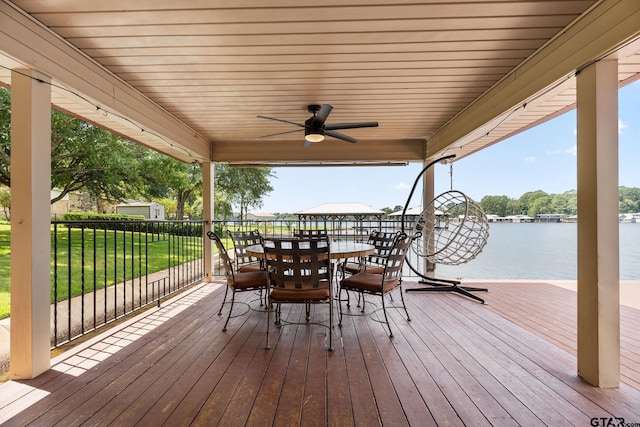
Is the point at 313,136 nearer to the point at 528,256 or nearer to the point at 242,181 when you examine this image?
the point at 242,181

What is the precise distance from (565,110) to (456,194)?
1652 millimetres

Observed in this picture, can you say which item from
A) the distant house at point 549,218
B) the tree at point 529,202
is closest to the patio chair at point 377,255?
the distant house at point 549,218

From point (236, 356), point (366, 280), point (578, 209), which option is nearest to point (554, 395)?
point (578, 209)

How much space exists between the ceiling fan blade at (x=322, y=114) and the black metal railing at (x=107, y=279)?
7.26 feet

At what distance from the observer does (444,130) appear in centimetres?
451

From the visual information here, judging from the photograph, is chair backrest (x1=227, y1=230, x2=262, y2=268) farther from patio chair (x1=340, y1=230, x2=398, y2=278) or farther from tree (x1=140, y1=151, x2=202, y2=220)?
tree (x1=140, y1=151, x2=202, y2=220)

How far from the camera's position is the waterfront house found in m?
1.92

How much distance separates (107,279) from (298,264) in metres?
5.78

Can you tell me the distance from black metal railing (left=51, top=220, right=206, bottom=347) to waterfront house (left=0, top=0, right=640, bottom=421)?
50 cm

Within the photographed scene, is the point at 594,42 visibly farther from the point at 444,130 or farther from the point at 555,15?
the point at 444,130

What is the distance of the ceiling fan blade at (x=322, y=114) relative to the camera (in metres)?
3.13

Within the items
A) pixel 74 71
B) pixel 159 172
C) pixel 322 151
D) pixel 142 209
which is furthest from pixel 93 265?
pixel 142 209

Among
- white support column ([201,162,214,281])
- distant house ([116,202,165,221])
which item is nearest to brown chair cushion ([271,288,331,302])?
white support column ([201,162,214,281])

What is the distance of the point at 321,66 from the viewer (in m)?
2.68
